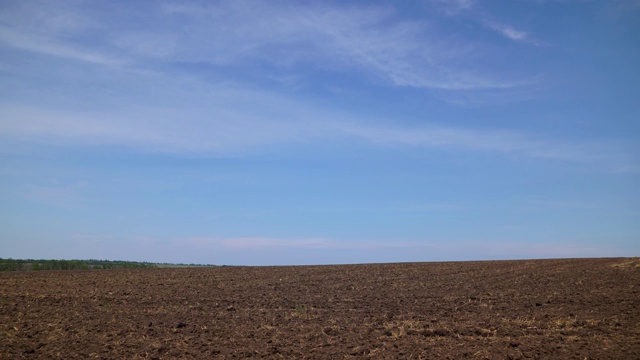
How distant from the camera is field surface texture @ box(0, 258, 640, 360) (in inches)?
567

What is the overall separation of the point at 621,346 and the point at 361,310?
903 cm

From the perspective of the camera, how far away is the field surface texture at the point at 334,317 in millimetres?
14406

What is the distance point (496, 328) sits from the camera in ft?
53.1

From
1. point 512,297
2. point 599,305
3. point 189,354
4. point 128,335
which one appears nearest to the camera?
point 189,354

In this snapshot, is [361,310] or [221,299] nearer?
[361,310]

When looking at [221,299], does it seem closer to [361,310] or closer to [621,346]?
[361,310]

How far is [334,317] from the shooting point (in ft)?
63.1

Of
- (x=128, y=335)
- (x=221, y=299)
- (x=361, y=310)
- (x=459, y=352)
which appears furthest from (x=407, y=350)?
(x=221, y=299)

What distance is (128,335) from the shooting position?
16984 millimetres

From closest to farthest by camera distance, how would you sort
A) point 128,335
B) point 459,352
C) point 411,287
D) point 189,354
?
point 459,352 < point 189,354 < point 128,335 < point 411,287

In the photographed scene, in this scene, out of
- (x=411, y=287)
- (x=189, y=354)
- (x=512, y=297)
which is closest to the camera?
(x=189, y=354)

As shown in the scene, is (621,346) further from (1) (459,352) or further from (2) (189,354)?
(2) (189,354)

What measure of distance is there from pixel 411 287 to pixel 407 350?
14.0 metres

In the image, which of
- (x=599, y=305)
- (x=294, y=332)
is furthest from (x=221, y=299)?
(x=599, y=305)
